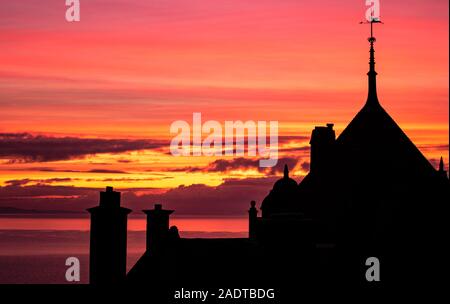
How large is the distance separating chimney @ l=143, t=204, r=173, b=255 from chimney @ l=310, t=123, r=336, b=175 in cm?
1054

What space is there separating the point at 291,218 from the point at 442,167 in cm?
1771

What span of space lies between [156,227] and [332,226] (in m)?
9.44

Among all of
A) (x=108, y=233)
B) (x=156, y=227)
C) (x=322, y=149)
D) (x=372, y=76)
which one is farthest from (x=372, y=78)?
(x=108, y=233)

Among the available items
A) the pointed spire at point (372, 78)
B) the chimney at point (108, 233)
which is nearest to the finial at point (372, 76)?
the pointed spire at point (372, 78)

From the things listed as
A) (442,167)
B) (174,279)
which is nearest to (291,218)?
(174,279)

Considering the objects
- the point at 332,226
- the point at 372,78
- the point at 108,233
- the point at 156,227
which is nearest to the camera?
the point at 108,233

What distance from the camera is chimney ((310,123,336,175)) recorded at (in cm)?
5869

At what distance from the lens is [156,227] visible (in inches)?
1992

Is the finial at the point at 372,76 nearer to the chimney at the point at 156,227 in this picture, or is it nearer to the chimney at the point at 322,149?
the chimney at the point at 322,149

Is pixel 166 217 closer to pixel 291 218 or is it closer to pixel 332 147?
pixel 291 218

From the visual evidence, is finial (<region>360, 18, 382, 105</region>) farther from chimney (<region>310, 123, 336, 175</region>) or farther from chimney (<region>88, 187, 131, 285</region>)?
chimney (<region>88, 187, 131, 285</region>)

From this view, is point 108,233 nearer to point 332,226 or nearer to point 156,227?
point 156,227

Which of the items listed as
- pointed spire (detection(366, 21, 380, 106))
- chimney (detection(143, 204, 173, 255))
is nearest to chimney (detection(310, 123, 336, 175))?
pointed spire (detection(366, 21, 380, 106))

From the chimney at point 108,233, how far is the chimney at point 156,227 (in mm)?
5202
